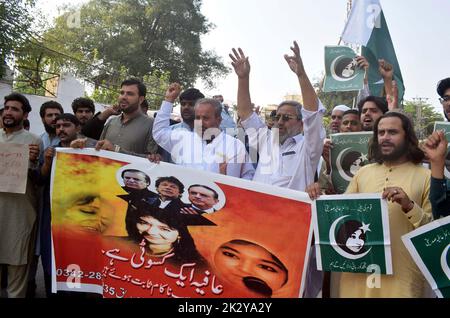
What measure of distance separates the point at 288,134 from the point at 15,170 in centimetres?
221

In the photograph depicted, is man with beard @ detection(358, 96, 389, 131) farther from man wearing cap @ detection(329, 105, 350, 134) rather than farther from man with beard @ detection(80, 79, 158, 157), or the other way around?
man with beard @ detection(80, 79, 158, 157)

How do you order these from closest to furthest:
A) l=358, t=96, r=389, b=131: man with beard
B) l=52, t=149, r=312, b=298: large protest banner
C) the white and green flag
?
1. l=52, t=149, r=312, b=298: large protest banner
2. l=358, t=96, r=389, b=131: man with beard
3. the white and green flag

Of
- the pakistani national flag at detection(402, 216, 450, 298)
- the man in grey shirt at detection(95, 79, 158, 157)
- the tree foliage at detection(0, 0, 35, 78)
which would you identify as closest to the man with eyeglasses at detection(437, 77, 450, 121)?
the pakistani national flag at detection(402, 216, 450, 298)

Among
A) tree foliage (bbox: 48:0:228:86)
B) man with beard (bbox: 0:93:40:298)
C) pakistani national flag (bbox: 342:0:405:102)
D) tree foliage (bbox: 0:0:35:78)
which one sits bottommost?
man with beard (bbox: 0:93:40:298)

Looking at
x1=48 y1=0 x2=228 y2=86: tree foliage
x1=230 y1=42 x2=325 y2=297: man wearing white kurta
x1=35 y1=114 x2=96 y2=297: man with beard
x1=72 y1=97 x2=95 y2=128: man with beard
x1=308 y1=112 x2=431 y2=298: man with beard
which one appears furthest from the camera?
x1=48 y1=0 x2=228 y2=86: tree foliage

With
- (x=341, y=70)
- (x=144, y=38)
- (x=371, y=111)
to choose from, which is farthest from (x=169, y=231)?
(x=144, y=38)

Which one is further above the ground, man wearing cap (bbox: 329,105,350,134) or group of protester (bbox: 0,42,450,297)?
man wearing cap (bbox: 329,105,350,134)

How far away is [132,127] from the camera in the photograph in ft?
14.3

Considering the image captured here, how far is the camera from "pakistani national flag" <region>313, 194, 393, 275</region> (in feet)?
9.52

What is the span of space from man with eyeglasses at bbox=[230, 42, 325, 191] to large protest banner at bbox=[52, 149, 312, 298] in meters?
0.39

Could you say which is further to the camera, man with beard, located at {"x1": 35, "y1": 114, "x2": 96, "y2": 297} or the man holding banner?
man with beard, located at {"x1": 35, "y1": 114, "x2": 96, "y2": 297}
